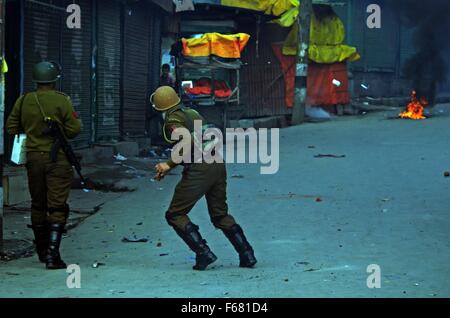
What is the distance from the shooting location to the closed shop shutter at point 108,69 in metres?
15.6

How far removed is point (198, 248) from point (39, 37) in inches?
274

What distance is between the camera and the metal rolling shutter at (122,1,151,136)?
55.4 ft

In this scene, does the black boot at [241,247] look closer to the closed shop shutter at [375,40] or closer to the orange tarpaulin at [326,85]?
the orange tarpaulin at [326,85]

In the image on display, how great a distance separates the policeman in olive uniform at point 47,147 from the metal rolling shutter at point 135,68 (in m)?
9.22

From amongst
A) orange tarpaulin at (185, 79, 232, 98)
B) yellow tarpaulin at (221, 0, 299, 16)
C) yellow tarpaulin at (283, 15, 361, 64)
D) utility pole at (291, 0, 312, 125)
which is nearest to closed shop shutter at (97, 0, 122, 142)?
orange tarpaulin at (185, 79, 232, 98)

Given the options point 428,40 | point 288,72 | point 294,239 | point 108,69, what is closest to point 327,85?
point 288,72

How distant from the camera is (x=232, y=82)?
2117cm

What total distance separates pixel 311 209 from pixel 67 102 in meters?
3.94

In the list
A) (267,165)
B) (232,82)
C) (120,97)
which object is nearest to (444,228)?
(267,165)

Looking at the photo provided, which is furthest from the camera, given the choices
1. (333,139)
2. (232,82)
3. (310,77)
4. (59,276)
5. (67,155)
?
(310,77)

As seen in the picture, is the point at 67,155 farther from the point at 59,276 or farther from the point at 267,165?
the point at 267,165

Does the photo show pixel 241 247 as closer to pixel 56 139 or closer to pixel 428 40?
pixel 56 139

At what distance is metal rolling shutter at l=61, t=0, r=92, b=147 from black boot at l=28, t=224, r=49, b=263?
681 centimetres
